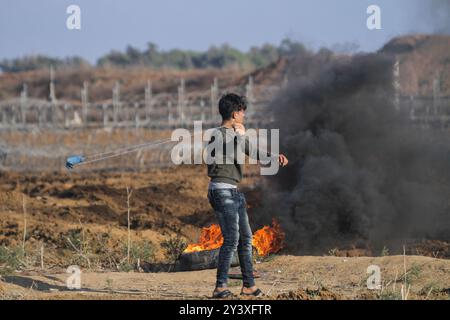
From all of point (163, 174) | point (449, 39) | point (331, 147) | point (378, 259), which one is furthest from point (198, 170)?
point (378, 259)

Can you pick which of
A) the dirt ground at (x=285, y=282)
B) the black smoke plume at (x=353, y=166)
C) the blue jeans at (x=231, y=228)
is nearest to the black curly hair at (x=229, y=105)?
the blue jeans at (x=231, y=228)

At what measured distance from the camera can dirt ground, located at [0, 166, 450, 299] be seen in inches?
436

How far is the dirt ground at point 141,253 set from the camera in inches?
436

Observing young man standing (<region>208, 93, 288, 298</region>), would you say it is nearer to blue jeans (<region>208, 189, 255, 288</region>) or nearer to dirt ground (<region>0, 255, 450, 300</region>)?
blue jeans (<region>208, 189, 255, 288</region>)

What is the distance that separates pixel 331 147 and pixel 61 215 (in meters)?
5.81

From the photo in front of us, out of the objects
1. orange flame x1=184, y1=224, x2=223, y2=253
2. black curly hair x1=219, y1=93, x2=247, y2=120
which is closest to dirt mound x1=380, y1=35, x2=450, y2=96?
orange flame x1=184, y1=224, x2=223, y2=253

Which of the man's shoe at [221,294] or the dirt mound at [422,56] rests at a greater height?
the dirt mound at [422,56]

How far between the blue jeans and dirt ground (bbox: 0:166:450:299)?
43 centimetres

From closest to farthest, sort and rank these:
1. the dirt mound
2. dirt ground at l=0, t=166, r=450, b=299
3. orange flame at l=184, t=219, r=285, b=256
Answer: dirt ground at l=0, t=166, r=450, b=299 < orange flame at l=184, t=219, r=285, b=256 < the dirt mound

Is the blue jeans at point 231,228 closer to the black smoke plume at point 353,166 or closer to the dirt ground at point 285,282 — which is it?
the dirt ground at point 285,282

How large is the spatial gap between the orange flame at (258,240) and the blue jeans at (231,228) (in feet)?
10.8

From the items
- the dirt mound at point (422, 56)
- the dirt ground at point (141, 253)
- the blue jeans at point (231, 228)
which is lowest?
the dirt ground at point (141, 253)

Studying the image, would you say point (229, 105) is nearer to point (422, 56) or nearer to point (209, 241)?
point (209, 241)

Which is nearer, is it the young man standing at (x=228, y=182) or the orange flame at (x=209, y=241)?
the young man standing at (x=228, y=182)
